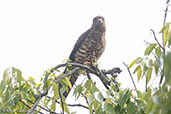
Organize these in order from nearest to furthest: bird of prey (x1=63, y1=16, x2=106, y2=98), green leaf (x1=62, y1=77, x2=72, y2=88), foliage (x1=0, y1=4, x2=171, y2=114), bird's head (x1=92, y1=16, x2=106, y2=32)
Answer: foliage (x1=0, y1=4, x2=171, y2=114)
green leaf (x1=62, y1=77, x2=72, y2=88)
bird of prey (x1=63, y1=16, x2=106, y2=98)
bird's head (x1=92, y1=16, x2=106, y2=32)

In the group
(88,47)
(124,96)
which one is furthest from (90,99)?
(88,47)

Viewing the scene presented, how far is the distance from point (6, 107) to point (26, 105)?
0.30m

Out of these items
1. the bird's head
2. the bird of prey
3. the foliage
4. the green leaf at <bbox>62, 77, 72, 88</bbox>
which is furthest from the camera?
the bird's head

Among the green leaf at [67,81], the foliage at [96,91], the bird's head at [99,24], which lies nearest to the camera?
the foliage at [96,91]

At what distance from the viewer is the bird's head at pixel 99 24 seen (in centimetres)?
590

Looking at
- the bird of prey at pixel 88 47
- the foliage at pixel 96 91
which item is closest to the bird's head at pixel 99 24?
the bird of prey at pixel 88 47

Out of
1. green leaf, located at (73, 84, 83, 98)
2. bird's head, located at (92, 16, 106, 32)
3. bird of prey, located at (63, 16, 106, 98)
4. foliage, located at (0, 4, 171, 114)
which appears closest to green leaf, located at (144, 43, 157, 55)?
foliage, located at (0, 4, 171, 114)

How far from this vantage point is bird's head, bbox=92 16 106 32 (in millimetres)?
5900

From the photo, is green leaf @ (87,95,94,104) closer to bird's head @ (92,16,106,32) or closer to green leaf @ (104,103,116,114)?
green leaf @ (104,103,116,114)

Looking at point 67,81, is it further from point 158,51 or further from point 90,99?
point 158,51

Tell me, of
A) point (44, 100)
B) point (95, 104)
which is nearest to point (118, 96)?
point (95, 104)

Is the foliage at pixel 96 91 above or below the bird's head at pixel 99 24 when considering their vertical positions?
below

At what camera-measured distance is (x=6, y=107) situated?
225 centimetres

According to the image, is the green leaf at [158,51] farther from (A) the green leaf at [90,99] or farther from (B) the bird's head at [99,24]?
(B) the bird's head at [99,24]
